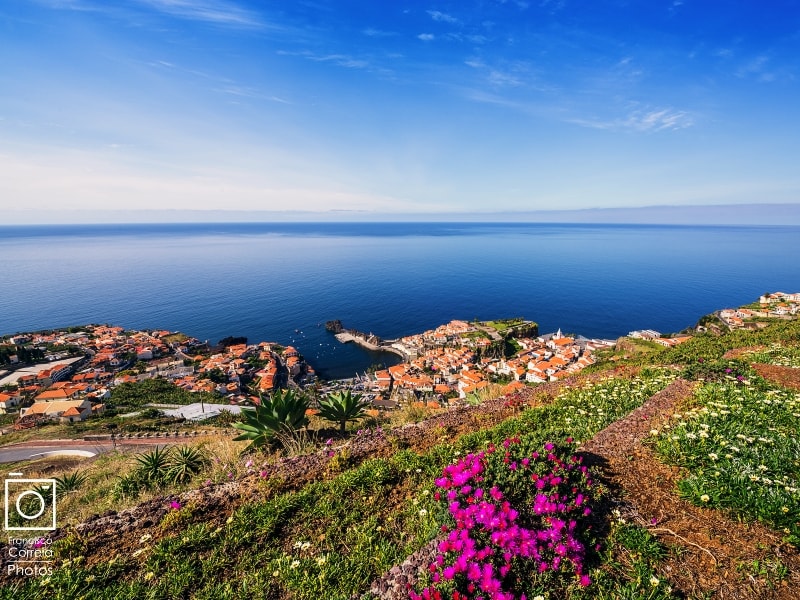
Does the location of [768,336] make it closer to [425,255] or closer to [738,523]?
[738,523]

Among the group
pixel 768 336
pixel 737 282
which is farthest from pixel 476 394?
pixel 737 282

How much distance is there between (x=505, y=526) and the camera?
3.50 metres

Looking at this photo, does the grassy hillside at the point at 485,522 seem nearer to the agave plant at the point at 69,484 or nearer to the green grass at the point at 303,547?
the green grass at the point at 303,547

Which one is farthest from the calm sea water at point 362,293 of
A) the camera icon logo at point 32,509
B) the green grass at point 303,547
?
Result: the green grass at point 303,547

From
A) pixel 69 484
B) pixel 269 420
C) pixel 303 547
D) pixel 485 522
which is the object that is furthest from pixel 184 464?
pixel 485 522

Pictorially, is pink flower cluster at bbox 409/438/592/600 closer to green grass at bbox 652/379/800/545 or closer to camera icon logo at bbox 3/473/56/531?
green grass at bbox 652/379/800/545

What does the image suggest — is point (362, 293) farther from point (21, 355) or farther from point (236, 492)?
point (236, 492)

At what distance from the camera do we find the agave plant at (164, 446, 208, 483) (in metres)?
7.12

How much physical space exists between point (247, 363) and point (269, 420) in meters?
43.1

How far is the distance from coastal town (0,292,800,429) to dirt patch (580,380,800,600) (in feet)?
92.4

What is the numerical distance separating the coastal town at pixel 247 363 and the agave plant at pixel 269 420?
24.7 metres

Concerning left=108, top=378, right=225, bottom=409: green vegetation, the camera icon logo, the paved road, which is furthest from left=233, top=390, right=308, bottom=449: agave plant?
left=108, top=378, right=225, bottom=409: green vegetation

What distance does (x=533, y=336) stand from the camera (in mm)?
59188

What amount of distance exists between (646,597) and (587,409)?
16.3 ft
